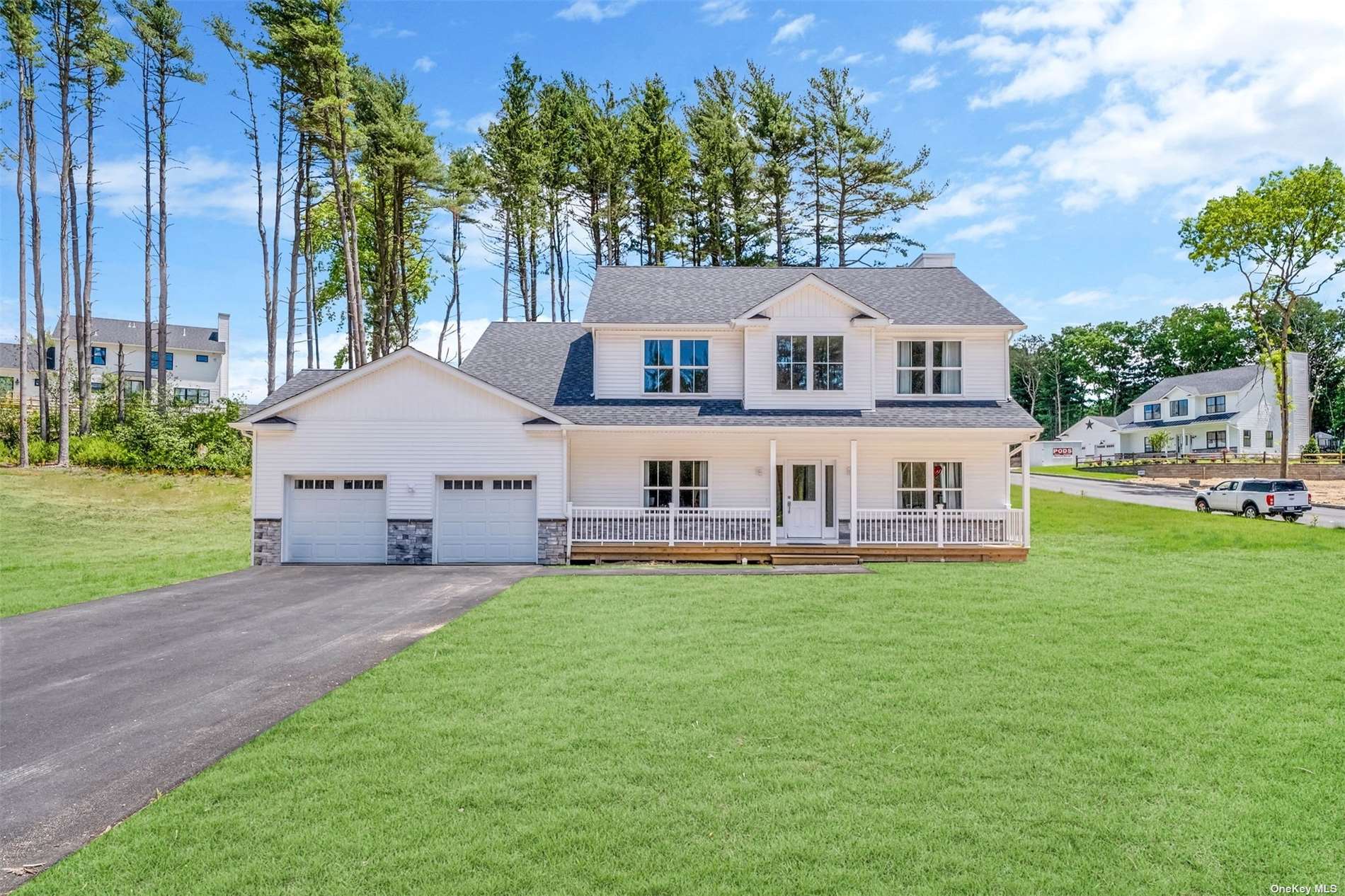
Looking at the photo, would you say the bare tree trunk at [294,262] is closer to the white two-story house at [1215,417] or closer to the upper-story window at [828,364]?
the upper-story window at [828,364]

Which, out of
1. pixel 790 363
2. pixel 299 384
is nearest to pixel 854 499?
pixel 790 363

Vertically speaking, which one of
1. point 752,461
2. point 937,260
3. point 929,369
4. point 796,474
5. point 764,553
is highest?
point 937,260

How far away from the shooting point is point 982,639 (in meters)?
8.60

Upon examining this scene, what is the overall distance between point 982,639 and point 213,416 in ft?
101

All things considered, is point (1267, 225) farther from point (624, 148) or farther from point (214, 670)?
point (214, 670)

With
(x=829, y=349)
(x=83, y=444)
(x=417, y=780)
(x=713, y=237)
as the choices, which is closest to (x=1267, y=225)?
(x=713, y=237)

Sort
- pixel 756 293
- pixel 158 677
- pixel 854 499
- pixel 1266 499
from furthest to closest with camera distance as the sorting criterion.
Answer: pixel 1266 499
pixel 756 293
pixel 854 499
pixel 158 677

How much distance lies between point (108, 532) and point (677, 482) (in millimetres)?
16336

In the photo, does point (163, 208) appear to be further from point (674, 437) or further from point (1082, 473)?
point (1082, 473)

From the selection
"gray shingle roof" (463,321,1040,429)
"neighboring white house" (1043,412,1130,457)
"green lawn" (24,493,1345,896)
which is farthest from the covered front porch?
"neighboring white house" (1043,412,1130,457)

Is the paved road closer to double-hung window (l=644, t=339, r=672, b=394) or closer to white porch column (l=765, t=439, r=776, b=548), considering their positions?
white porch column (l=765, t=439, r=776, b=548)

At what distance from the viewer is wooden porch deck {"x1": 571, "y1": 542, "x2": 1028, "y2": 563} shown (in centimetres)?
1641

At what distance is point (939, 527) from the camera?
1652cm

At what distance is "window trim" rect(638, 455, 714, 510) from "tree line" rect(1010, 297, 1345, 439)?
222ft
